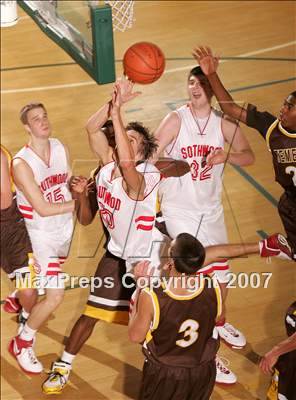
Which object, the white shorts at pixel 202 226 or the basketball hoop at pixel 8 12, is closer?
the white shorts at pixel 202 226

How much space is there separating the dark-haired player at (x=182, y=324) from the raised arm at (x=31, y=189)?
3.68 feet

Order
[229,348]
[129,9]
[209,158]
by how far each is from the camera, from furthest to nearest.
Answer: [129,9], [229,348], [209,158]

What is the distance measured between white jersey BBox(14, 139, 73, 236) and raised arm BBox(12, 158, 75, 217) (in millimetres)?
113

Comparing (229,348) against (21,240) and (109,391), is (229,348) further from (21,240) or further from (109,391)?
(21,240)

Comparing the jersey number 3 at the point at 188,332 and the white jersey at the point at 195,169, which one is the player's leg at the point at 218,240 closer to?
the white jersey at the point at 195,169

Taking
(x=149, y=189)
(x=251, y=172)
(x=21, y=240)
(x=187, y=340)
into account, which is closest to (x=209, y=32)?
(x=251, y=172)

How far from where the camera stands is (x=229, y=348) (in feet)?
16.5

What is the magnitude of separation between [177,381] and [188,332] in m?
0.31

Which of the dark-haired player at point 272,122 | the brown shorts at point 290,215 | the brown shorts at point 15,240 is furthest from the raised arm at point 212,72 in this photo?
the brown shorts at point 15,240

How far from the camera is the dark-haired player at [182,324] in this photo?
3.47 meters

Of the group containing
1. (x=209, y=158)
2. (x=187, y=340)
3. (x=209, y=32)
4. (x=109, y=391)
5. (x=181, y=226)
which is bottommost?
(x=109, y=391)

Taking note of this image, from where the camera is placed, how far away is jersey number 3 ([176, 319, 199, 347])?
359 centimetres

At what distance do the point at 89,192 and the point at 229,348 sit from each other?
1365 mm

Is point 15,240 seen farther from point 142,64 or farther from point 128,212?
point 142,64
